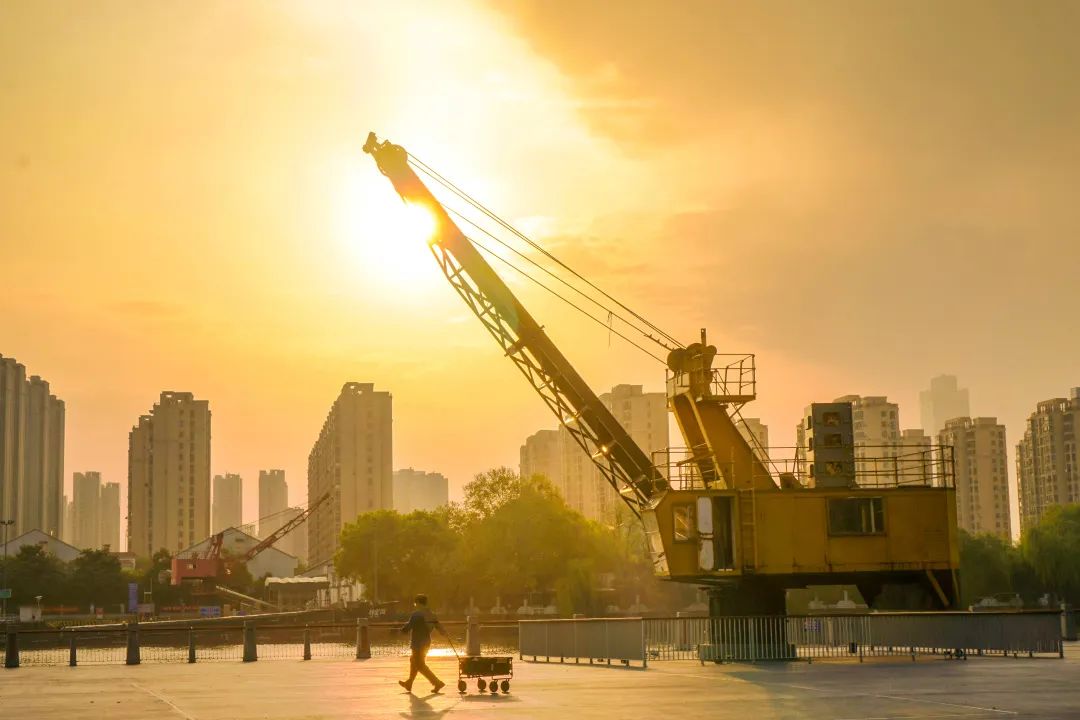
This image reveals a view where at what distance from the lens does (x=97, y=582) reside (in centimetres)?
16100

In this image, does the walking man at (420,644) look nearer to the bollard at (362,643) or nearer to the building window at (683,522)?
the building window at (683,522)

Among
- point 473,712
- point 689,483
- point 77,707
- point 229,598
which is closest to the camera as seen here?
point 473,712

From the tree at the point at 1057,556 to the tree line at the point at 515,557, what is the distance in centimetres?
2914

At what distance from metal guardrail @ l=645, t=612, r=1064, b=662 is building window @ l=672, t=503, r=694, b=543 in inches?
95.1

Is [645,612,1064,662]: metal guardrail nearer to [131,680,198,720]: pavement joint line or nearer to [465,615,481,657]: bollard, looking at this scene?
[465,615,481,657]: bollard

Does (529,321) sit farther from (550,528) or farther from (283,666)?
(550,528)

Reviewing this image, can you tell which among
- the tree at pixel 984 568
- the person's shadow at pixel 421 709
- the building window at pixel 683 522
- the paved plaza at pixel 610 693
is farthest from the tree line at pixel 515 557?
the person's shadow at pixel 421 709

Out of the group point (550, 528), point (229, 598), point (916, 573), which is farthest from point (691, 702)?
point (229, 598)

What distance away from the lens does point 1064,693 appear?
2120 cm

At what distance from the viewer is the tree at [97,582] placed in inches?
6284

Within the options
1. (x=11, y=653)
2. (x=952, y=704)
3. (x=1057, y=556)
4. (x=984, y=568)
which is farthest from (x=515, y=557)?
(x=952, y=704)

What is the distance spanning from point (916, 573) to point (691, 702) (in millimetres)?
17634

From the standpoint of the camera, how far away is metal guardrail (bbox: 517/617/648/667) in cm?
3362

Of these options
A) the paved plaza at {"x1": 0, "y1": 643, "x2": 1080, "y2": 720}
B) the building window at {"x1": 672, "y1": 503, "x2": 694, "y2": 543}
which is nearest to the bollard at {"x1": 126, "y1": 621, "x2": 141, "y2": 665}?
the paved plaza at {"x1": 0, "y1": 643, "x2": 1080, "y2": 720}
